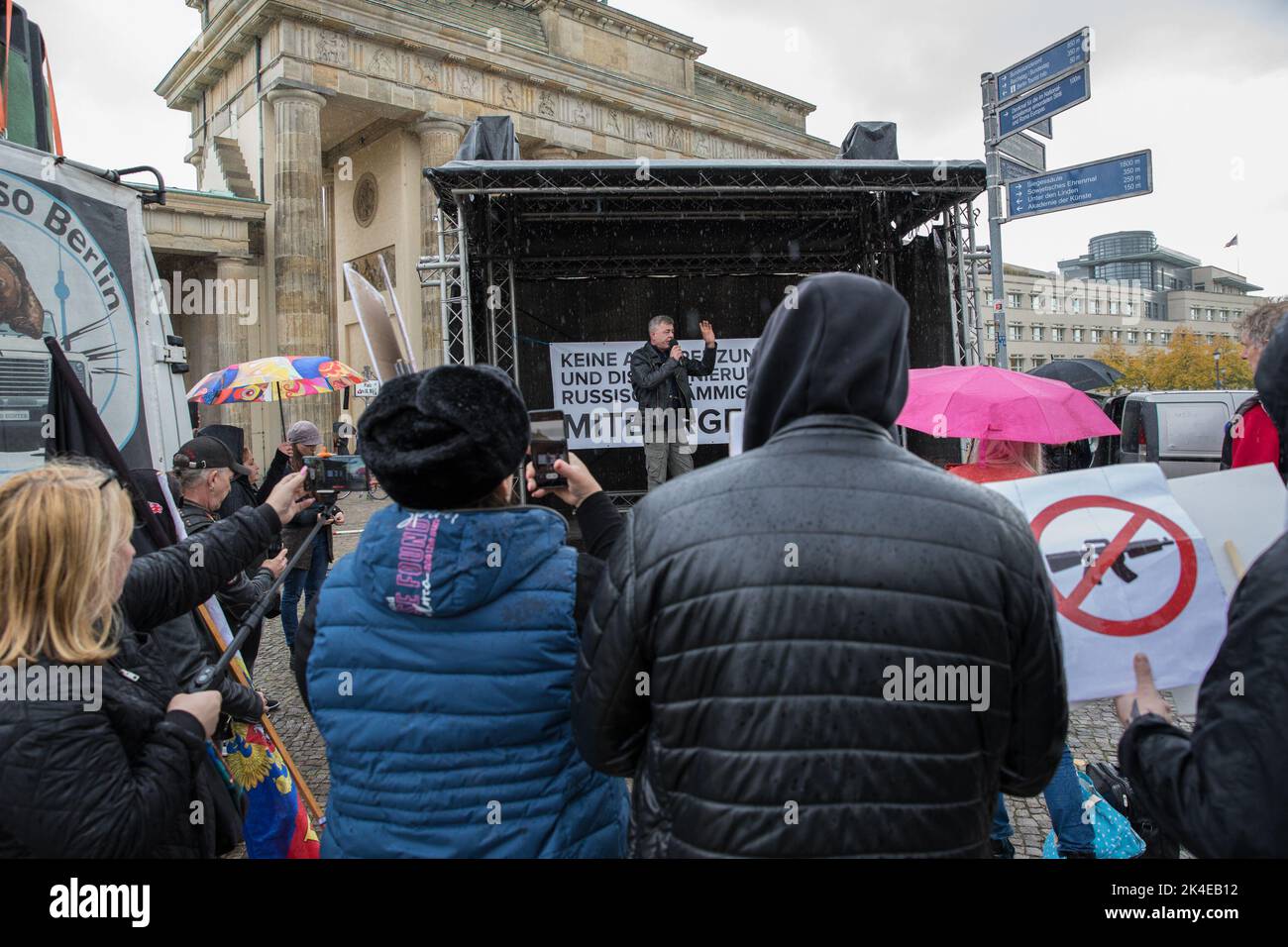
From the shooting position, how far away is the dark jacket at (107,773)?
1.51 meters

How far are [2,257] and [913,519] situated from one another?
11.2ft

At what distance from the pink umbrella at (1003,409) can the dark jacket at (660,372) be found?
14.6 ft

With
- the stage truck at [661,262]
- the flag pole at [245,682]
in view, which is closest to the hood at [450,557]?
the flag pole at [245,682]

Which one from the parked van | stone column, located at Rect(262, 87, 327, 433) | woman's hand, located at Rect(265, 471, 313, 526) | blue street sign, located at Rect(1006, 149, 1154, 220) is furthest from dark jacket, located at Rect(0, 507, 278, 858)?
stone column, located at Rect(262, 87, 327, 433)

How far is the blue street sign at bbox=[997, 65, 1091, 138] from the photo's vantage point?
7.50 meters

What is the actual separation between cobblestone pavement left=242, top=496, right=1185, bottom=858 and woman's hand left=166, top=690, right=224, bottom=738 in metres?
2.10

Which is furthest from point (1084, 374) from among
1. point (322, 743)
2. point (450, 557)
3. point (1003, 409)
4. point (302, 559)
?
point (450, 557)

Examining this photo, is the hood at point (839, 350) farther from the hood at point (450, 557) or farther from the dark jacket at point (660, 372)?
the dark jacket at point (660, 372)

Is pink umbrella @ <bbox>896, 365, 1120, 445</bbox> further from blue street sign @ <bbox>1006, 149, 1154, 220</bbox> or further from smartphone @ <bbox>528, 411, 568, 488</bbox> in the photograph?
blue street sign @ <bbox>1006, 149, 1154, 220</bbox>

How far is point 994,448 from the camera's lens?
3.39m

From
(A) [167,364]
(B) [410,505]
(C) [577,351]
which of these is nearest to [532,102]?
(C) [577,351]

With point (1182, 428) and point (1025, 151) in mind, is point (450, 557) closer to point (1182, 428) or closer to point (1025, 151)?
point (1025, 151)

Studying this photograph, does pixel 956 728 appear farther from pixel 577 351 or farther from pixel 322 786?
pixel 577 351

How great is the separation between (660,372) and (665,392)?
38 cm
